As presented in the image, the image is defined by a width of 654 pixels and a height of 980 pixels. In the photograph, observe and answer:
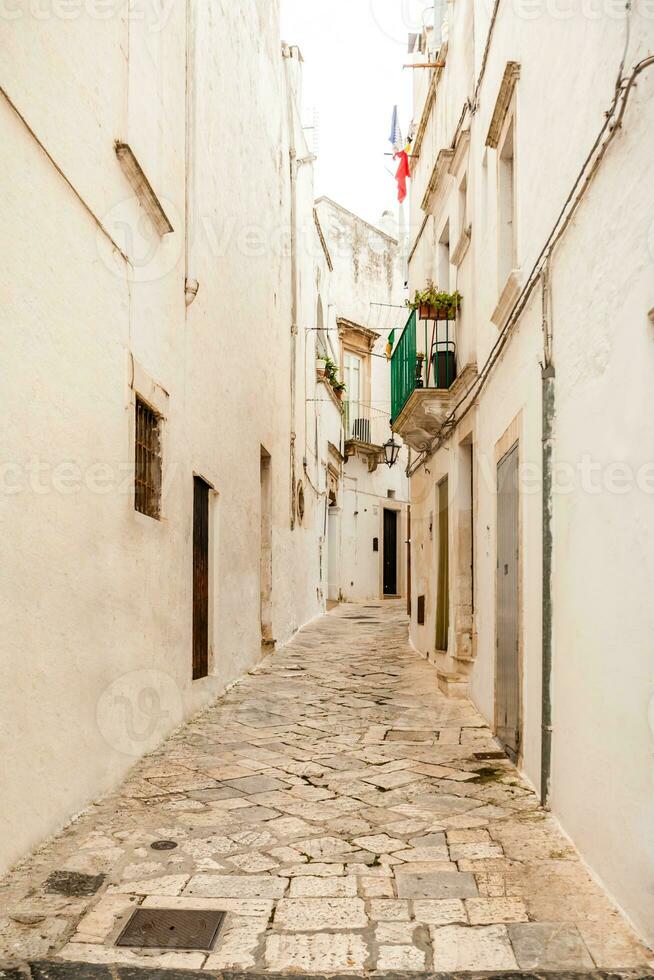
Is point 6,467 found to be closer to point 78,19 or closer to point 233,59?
point 78,19

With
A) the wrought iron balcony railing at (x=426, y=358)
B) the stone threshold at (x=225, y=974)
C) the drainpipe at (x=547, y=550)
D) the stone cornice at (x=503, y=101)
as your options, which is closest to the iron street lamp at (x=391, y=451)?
the wrought iron balcony railing at (x=426, y=358)

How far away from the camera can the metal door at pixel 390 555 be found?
2738 centimetres

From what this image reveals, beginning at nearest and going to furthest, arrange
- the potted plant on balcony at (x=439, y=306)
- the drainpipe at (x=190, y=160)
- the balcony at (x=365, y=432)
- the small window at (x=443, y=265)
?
the drainpipe at (x=190, y=160) → the potted plant on balcony at (x=439, y=306) → the small window at (x=443, y=265) → the balcony at (x=365, y=432)

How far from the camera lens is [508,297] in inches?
Result: 239

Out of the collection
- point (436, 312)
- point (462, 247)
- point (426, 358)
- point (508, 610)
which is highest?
point (462, 247)

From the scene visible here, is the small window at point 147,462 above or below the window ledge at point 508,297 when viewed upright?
below

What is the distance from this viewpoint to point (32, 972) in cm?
288

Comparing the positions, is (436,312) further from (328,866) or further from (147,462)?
(328,866)

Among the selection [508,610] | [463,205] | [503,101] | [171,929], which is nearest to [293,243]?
[463,205]

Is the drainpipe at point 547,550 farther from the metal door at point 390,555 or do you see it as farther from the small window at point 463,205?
the metal door at point 390,555

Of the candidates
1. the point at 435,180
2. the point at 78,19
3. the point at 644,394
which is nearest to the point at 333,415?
the point at 435,180

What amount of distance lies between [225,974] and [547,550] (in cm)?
269

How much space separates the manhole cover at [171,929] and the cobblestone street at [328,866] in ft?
0.15

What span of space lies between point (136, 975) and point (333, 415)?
20.0 m
